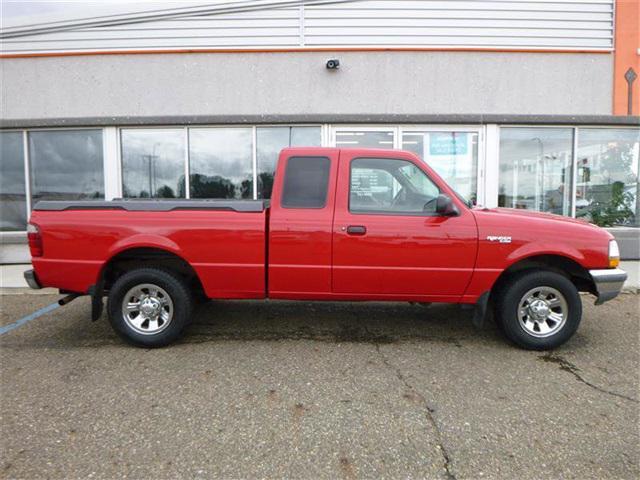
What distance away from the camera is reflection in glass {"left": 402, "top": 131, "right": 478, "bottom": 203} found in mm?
8695

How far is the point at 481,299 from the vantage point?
4023 millimetres

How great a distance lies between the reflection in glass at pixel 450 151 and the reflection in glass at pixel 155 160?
4888 millimetres

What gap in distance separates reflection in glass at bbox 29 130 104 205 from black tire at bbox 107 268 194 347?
5963 millimetres

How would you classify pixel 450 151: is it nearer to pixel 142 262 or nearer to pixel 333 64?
pixel 333 64

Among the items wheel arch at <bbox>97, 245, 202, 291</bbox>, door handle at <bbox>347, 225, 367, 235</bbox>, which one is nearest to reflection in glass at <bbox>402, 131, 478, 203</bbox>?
door handle at <bbox>347, 225, 367, 235</bbox>

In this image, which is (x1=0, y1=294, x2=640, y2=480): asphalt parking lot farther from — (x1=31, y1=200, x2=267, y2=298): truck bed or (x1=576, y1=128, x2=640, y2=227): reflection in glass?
(x1=576, y1=128, x2=640, y2=227): reflection in glass

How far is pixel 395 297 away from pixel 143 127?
23.8 feet

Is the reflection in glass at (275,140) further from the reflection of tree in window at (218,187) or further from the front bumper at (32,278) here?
the front bumper at (32,278)

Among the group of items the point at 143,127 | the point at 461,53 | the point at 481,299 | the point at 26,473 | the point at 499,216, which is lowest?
the point at 26,473

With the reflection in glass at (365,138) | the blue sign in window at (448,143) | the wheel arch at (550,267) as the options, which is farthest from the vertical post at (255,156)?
the wheel arch at (550,267)

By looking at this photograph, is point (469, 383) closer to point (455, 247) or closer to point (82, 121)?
point (455, 247)

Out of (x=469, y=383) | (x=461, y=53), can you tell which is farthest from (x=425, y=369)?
(x=461, y=53)

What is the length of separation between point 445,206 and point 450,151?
17.8ft

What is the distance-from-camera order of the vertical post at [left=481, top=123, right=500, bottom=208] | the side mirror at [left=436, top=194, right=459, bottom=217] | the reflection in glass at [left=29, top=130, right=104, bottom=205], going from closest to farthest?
the side mirror at [left=436, top=194, right=459, bottom=217], the vertical post at [left=481, top=123, right=500, bottom=208], the reflection in glass at [left=29, top=130, right=104, bottom=205]
